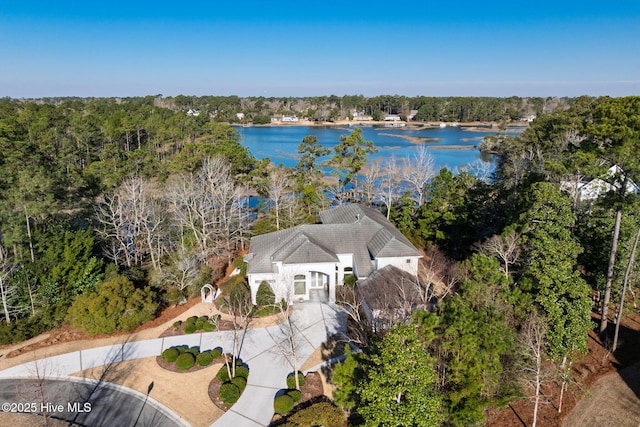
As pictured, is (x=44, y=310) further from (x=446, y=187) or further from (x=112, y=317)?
(x=446, y=187)

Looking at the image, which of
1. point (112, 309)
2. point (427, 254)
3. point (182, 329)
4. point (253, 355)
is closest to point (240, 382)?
point (253, 355)

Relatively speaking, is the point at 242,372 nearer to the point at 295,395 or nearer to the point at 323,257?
the point at 295,395

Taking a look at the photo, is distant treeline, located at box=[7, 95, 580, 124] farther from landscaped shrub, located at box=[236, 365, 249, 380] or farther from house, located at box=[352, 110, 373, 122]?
landscaped shrub, located at box=[236, 365, 249, 380]

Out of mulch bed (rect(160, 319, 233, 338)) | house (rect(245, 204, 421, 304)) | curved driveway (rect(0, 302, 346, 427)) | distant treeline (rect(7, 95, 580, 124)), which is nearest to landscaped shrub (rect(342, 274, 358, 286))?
house (rect(245, 204, 421, 304))

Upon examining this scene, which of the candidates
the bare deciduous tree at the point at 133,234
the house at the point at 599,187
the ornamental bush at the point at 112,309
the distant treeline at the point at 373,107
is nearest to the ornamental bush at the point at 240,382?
the ornamental bush at the point at 112,309

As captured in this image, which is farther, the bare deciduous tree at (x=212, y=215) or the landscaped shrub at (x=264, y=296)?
the bare deciduous tree at (x=212, y=215)

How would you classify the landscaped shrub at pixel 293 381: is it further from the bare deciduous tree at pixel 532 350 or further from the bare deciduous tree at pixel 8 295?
the bare deciduous tree at pixel 8 295

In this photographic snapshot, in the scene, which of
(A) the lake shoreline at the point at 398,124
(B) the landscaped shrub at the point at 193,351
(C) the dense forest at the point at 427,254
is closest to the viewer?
(C) the dense forest at the point at 427,254
